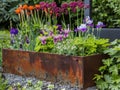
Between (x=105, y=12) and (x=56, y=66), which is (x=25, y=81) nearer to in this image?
(x=56, y=66)

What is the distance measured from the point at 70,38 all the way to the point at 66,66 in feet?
1.79

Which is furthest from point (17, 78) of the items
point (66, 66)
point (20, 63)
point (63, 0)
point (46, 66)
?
point (63, 0)

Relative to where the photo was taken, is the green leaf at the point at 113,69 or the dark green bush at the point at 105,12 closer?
the green leaf at the point at 113,69

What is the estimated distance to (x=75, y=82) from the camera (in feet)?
10.3

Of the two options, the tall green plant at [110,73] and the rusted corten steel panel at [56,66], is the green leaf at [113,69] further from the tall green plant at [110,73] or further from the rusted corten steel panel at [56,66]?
the rusted corten steel panel at [56,66]

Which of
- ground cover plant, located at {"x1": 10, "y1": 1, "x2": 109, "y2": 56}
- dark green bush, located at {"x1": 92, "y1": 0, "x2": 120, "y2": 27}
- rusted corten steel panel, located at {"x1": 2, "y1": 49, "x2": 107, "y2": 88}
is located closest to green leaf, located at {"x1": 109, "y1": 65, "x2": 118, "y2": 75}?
rusted corten steel panel, located at {"x1": 2, "y1": 49, "x2": 107, "y2": 88}

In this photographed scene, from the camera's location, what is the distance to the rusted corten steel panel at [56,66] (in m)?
3.12

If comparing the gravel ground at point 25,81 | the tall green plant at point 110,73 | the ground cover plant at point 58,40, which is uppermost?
the ground cover plant at point 58,40

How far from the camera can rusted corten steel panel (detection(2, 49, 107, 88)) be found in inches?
123

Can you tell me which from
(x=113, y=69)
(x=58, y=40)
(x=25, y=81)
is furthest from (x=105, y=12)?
(x=113, y=69)

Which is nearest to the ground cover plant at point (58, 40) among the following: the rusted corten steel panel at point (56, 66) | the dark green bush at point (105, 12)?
the rusted corten steel panel at point (56, 66)

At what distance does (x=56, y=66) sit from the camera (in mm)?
3297

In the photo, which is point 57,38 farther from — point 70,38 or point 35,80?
point 35,80

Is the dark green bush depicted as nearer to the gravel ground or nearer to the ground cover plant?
the ground cover plant
